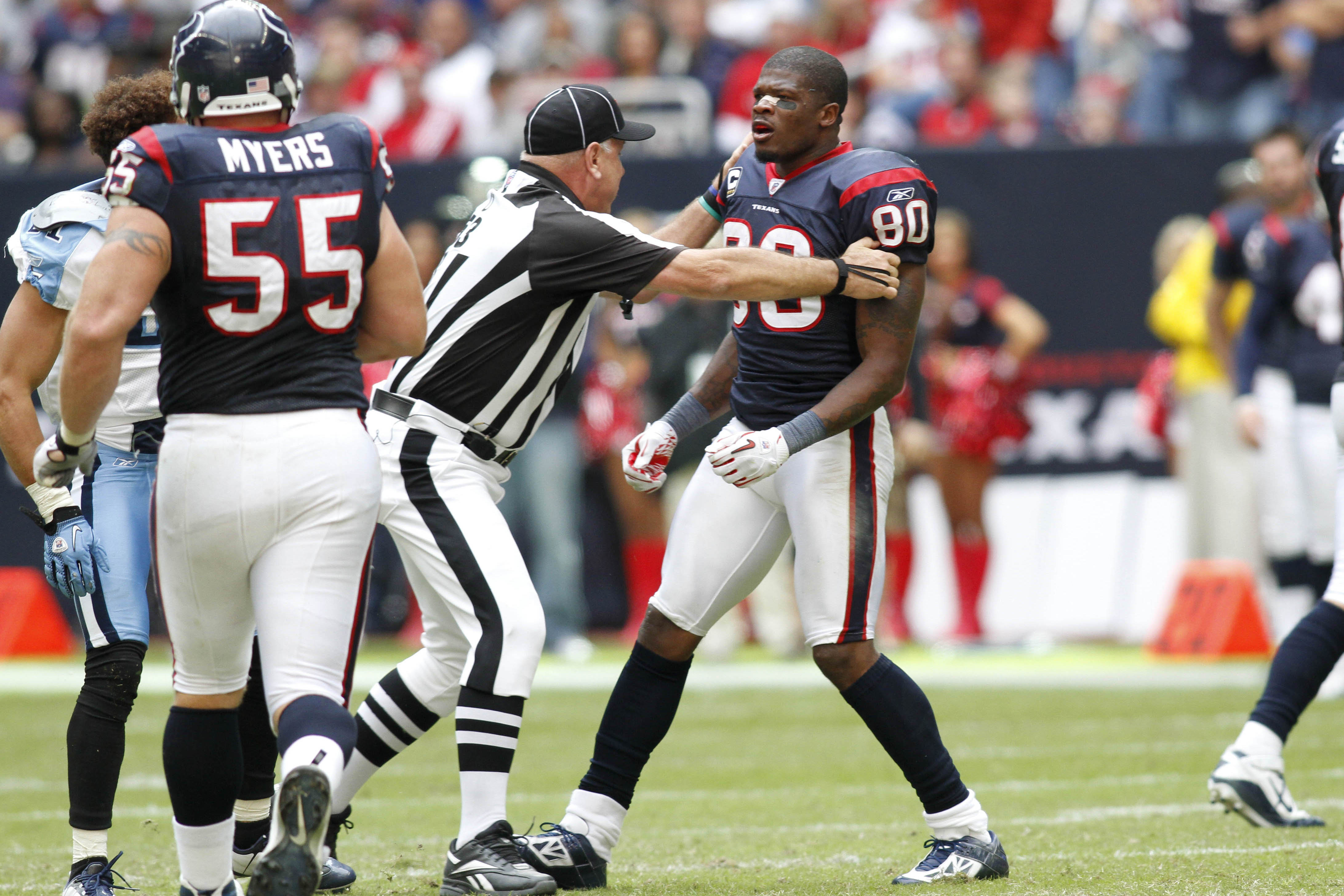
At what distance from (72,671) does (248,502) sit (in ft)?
23.9

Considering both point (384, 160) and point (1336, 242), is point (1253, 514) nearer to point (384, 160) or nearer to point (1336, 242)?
point (1336, 242)

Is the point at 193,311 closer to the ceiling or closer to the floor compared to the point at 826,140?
closer to the floor

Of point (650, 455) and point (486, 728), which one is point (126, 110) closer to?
point (650, 455)

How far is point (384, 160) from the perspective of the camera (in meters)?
3.59

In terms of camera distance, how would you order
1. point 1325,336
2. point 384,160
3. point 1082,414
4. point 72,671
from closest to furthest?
1. point 384,160
2. point 1325,336
3. point 72,671
4. point 1082,414

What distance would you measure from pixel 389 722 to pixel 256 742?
338 mm

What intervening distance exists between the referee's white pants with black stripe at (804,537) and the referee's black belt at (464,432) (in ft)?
1.57

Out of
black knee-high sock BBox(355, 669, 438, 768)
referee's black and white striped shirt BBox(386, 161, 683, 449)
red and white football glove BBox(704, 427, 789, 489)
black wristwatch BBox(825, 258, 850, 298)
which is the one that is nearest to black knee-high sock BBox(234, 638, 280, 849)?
black knee-high sock BBox(355, 669, 438, 768)

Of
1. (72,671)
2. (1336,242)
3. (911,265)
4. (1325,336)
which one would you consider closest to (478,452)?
(911,265)

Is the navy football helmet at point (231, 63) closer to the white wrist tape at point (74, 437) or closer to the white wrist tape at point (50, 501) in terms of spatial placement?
the white wrist tape at point (74, 437)

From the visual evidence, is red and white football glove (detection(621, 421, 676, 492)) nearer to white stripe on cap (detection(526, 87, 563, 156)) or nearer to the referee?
the referee

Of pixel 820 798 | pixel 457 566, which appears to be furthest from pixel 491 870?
pixel 820 798

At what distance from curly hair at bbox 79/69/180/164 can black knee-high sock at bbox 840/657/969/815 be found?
2212 millimetres

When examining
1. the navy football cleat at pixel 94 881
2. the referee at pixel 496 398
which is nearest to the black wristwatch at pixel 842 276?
the referee at pixel 496 398
